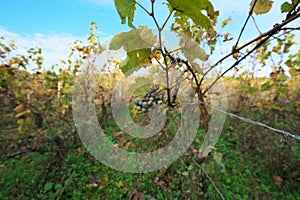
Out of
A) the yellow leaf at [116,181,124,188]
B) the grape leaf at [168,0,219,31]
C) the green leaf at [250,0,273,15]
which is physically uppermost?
the green leaf at [250,0,273,15]

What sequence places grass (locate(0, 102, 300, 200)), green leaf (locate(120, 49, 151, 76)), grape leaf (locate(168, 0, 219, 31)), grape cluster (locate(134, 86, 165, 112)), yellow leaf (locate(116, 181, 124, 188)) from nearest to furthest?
grape leaf (locate(168, 0, 219, 31)), green leaf (locate(120, 49, 151, 76)), grape cluster (locate(134, 86, 165, 112)), grass (locate(0, 102, 300, 200)), yellow leaf (locate(116, 181, 124, 188))

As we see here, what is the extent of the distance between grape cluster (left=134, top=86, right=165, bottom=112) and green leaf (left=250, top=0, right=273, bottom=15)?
0.41 m

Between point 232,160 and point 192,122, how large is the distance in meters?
0.93

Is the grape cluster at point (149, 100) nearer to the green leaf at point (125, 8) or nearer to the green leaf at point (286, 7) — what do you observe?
the green leaf at point (125, 8)

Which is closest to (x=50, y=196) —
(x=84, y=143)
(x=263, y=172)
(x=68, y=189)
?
(x=68, y=189)

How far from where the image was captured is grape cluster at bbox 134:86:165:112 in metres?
0.66

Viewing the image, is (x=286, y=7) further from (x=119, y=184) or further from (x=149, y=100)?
(x=119, y=184)

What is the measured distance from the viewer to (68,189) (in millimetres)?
1482

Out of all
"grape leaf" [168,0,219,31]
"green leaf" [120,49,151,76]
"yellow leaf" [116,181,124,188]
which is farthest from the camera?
"yellow leaf" [116,181,124,188]

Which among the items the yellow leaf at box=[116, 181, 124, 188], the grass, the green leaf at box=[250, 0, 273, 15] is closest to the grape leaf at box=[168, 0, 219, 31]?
the green leaf at box=[250, 0, 273, 15]

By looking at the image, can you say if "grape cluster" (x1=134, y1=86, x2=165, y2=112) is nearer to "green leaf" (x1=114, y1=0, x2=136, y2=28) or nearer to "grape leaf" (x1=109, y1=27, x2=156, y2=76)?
"grape leaf" (x1=109, y1=27, x2=156, y2=76)

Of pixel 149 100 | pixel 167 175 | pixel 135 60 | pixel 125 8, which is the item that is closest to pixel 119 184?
pixel 167 175

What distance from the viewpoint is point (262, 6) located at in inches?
21.0

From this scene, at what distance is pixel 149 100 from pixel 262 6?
0.47 m
